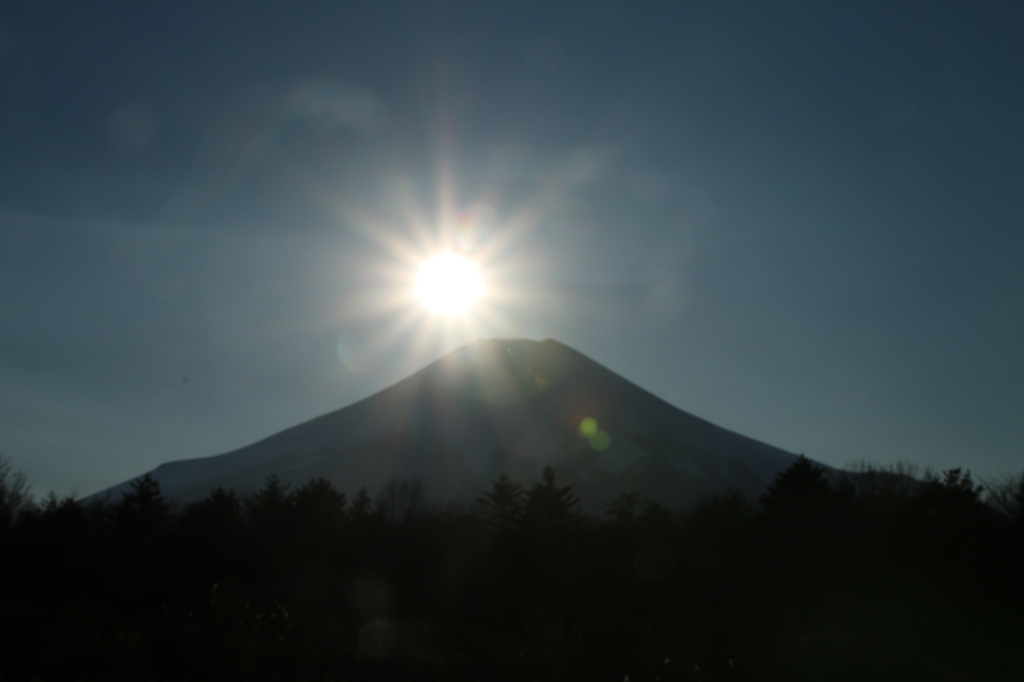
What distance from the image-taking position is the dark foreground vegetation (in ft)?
41.4

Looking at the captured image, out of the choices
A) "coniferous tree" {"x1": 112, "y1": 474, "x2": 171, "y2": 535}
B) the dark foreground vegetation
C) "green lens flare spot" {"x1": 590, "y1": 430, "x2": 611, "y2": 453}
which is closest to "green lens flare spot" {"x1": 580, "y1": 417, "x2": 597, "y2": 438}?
"green lens flare spot" {"x1": 590, "y1": 430, "x2": 611, "y2": 453}

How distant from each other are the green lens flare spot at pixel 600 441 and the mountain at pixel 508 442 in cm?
24

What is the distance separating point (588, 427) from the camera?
166625 mm

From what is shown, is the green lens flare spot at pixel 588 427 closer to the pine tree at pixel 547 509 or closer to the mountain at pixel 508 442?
the mountain at pixel 508 442

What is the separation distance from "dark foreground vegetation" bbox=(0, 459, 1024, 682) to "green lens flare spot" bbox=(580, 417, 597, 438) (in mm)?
128764

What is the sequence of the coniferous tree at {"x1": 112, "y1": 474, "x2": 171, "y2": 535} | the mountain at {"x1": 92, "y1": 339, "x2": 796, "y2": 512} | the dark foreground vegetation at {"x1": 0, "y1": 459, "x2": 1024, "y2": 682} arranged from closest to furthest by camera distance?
the dark foreground vegetation at {"x1": 0, "y1": 459, "x2": 1024, "y2": 682}, the coniferous tree at {"x1": 112, "y1": 474, "x2": 171, "y2": 535}, the mountain at {"x1": 92, "y1": 339, "x2": 796, "y2": 512}

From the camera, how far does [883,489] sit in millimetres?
45719

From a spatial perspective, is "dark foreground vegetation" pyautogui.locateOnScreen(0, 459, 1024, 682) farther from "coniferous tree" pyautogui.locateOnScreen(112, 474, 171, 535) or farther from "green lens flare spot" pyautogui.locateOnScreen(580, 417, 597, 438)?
"green lens flare spot" pyautogui.locateOnScreen(580, 417, 597, 438)

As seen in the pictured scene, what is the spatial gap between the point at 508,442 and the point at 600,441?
20853mm

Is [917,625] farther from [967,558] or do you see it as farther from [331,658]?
[331,658]

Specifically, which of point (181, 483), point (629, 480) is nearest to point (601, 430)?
point (629, 480)

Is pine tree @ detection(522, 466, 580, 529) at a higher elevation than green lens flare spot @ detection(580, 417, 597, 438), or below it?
below

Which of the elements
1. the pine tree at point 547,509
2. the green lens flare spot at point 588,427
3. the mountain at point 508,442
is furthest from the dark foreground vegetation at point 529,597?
the green lens flare spot at point 588,427

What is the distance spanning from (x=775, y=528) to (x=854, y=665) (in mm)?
19970
